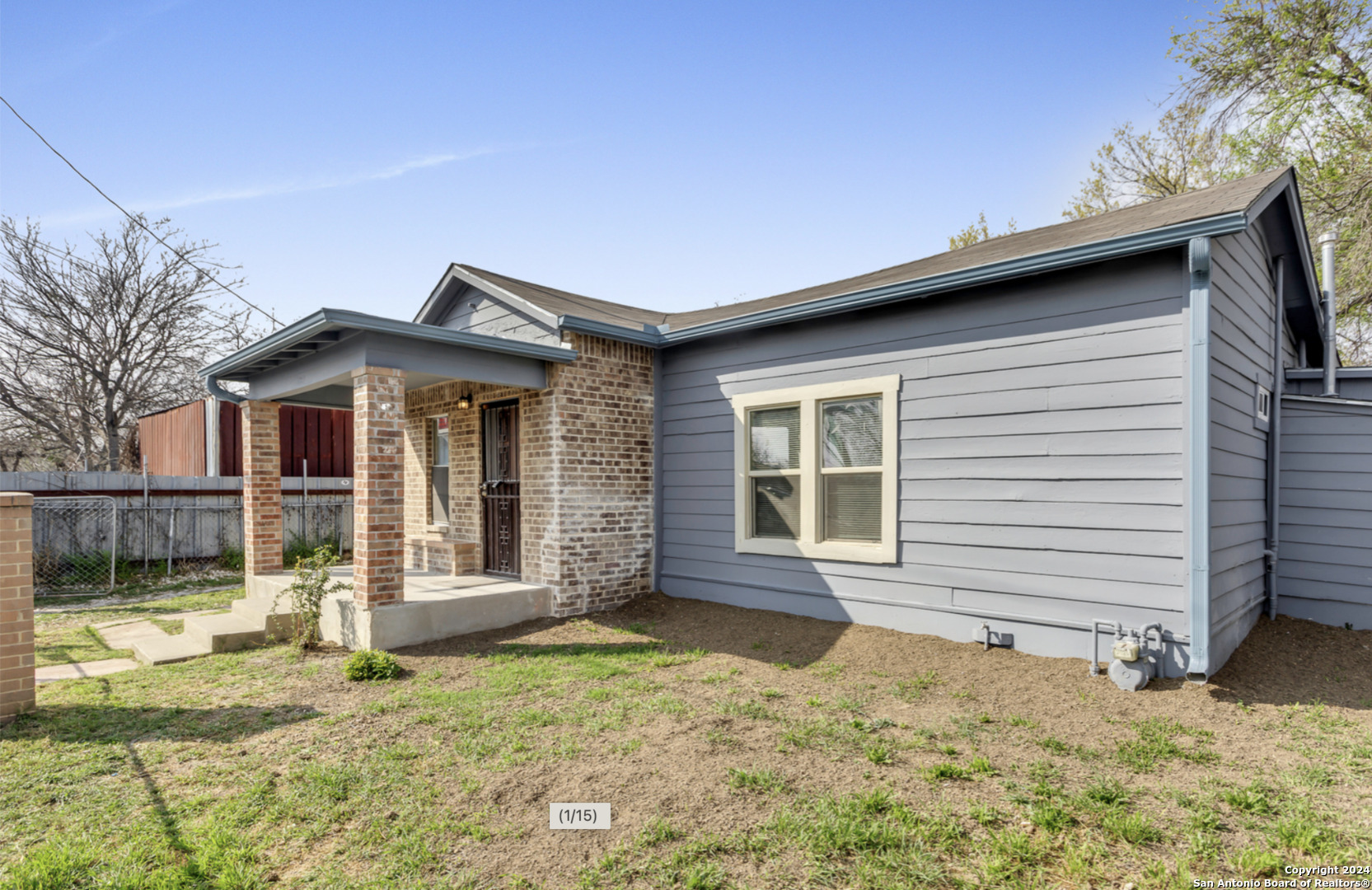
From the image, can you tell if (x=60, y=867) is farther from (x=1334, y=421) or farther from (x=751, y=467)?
(x=1334, y=421)

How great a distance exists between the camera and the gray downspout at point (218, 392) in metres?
7.95

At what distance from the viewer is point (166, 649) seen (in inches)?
244

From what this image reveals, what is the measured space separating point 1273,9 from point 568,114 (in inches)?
518

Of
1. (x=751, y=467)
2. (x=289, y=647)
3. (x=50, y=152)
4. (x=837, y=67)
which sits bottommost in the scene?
(x=289, y=647)

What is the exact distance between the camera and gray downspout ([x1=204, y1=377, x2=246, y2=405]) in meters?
7.95

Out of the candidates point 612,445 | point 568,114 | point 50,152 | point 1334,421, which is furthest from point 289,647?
point 1334,421

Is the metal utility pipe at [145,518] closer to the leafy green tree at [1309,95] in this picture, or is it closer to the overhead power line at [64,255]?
the overhead power line at [64,255]

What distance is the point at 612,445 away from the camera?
7.43m

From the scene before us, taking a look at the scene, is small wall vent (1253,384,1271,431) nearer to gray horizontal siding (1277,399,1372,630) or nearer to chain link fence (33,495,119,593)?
gray horizontal siding (1277,399,1372,630)

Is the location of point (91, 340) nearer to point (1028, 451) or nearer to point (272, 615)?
point (272, 615)

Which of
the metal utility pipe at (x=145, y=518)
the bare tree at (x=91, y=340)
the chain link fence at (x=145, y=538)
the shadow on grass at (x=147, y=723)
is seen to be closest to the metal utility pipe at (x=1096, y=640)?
the shadow on grass at (x=147, y=723)

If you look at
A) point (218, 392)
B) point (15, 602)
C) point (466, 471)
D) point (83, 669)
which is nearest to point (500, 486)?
point (466, 471)

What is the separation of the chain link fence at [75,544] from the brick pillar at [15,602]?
20.3ft

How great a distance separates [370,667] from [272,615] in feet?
7.27
